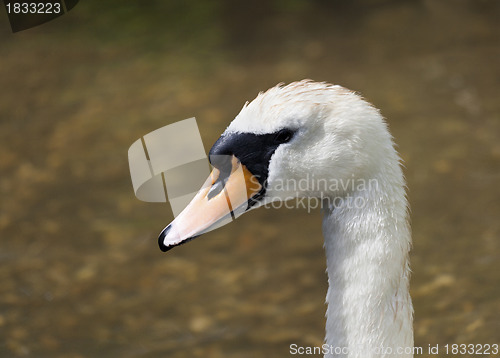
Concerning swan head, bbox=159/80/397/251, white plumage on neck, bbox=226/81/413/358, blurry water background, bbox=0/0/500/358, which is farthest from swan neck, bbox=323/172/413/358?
blurry water background, bbox=0/0/500/358

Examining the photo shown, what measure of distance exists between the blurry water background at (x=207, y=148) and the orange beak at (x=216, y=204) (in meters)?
2.24

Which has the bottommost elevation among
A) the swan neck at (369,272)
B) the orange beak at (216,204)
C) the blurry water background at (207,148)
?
the blurry water background at (207,148)

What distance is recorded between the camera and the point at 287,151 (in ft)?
10.1

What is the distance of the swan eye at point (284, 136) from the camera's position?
305 centimetres

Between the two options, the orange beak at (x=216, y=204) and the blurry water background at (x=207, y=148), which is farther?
the blurry water background at (x=207, y=148)

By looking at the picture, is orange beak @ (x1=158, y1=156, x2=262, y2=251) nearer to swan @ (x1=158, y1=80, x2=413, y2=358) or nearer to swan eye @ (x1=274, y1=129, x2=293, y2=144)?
swan @ (x1=158, y1=80, x2=413, y2=358)

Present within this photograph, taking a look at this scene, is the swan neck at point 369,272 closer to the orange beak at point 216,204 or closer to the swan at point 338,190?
the swan at point 338,190

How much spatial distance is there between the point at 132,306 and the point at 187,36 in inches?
172

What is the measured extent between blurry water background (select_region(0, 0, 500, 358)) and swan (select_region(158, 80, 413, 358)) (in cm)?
212

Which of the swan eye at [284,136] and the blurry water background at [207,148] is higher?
the swan eye at [284,136]

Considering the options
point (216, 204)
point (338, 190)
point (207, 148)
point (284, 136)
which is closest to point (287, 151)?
point (284, 136)

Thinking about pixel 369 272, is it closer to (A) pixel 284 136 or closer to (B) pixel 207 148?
(A) pixel 284 136

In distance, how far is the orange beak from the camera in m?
3.07

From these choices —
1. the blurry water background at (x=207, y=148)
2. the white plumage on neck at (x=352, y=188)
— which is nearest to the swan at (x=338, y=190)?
the white plumage on neck at (x=352, y=188)
